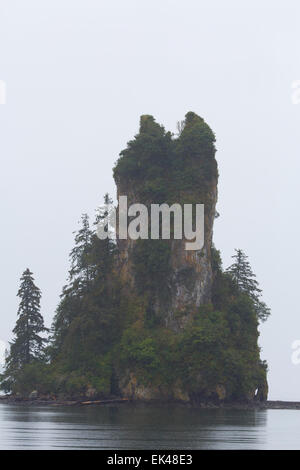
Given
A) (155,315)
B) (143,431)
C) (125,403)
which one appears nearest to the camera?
(143,431)

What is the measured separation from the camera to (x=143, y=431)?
172ft

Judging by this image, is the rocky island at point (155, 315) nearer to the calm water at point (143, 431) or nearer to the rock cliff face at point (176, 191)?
the rock cliff face at point (176, 191)

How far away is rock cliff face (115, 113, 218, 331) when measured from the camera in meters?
96.8

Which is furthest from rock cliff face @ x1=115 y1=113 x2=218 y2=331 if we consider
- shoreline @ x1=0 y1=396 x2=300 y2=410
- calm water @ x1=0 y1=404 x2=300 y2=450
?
calm water @ x1=0 y1=404 x2=300 y2=450

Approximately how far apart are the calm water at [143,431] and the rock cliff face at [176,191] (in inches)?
853

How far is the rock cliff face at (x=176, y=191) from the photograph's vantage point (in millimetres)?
96750

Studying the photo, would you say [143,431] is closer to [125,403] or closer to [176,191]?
[125,403]

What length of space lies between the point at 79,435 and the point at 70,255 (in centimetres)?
5623

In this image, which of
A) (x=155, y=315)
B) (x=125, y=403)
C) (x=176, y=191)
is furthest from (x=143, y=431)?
(x=176, y=191)

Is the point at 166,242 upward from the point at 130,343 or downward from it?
upward

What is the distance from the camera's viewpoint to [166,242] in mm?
97438

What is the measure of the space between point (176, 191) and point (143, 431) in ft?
162
